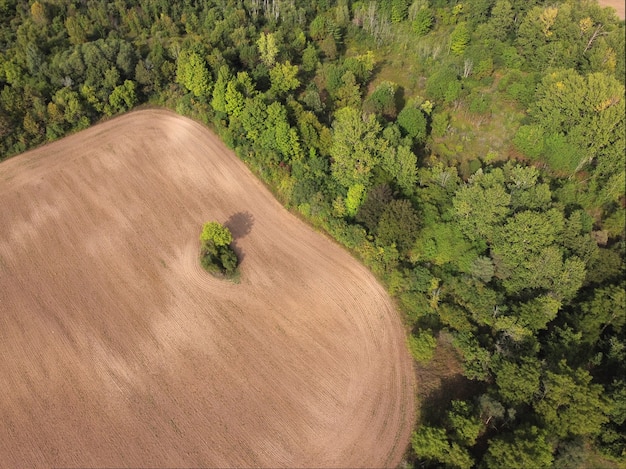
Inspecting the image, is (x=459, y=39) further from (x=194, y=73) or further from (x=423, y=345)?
(x=423, y=345)

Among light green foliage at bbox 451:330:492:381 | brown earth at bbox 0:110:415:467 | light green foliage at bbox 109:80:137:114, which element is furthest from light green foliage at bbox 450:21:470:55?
light green foliage at bbox 109:80:137:114

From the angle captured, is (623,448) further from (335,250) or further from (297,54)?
(297,54)

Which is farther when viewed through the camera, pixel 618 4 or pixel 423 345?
pixel 618 4

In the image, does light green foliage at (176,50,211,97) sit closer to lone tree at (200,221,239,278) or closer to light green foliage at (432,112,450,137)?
lone tree at (200,221,239,278)

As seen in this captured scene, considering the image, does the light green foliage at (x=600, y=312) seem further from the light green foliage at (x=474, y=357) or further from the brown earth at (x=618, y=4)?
the brown earth at (x=618, y=4)

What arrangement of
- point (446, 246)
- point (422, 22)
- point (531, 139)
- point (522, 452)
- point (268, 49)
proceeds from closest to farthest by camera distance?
point (522, 452) < point (446, 246) < point (531, 139) < point (268, 49) < point (422, 22)

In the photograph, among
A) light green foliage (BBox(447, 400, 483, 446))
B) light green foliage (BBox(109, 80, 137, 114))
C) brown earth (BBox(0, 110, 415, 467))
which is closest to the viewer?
light green foliage (BBox(447, 400, 483, 446))

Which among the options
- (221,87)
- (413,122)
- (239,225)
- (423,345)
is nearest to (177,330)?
(239,225)
